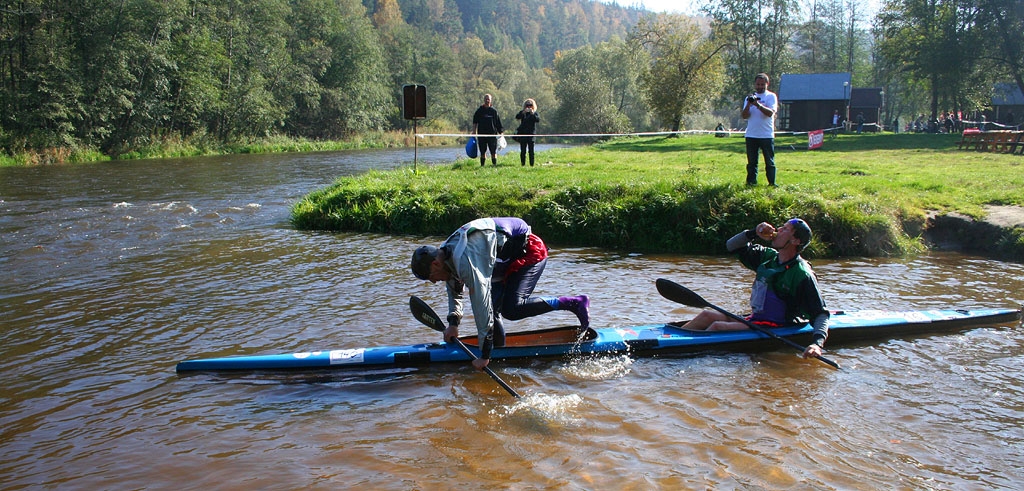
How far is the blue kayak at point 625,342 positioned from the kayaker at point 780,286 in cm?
14

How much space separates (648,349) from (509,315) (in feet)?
4.07

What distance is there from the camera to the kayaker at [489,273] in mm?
4637

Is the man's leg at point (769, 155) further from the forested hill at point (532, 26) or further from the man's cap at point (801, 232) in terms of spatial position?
the forested hill at point (532, 26)

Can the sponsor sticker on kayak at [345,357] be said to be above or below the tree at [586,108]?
below

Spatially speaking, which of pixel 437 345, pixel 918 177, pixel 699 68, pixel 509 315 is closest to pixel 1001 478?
pixel 509 315

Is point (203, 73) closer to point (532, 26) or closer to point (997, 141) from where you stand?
point (997, 141)

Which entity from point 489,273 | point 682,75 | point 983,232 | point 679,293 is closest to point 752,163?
point 983,232

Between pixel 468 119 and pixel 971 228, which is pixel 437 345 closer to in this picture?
pixel 971 228

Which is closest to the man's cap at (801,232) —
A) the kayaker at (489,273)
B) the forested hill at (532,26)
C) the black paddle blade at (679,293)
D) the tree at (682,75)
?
the black paddle blade at (679,293)

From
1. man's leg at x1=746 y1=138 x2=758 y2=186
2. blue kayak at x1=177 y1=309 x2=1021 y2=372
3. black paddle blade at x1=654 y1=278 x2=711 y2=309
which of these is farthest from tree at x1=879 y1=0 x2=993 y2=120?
black paddle blade at x1=654 y1=278 x2=711 y2=309

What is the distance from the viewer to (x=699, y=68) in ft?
145

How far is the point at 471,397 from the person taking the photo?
17.0 feet

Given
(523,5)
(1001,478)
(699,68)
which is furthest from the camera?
(523,5)

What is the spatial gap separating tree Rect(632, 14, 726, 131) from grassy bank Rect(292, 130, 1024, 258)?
3023cm
